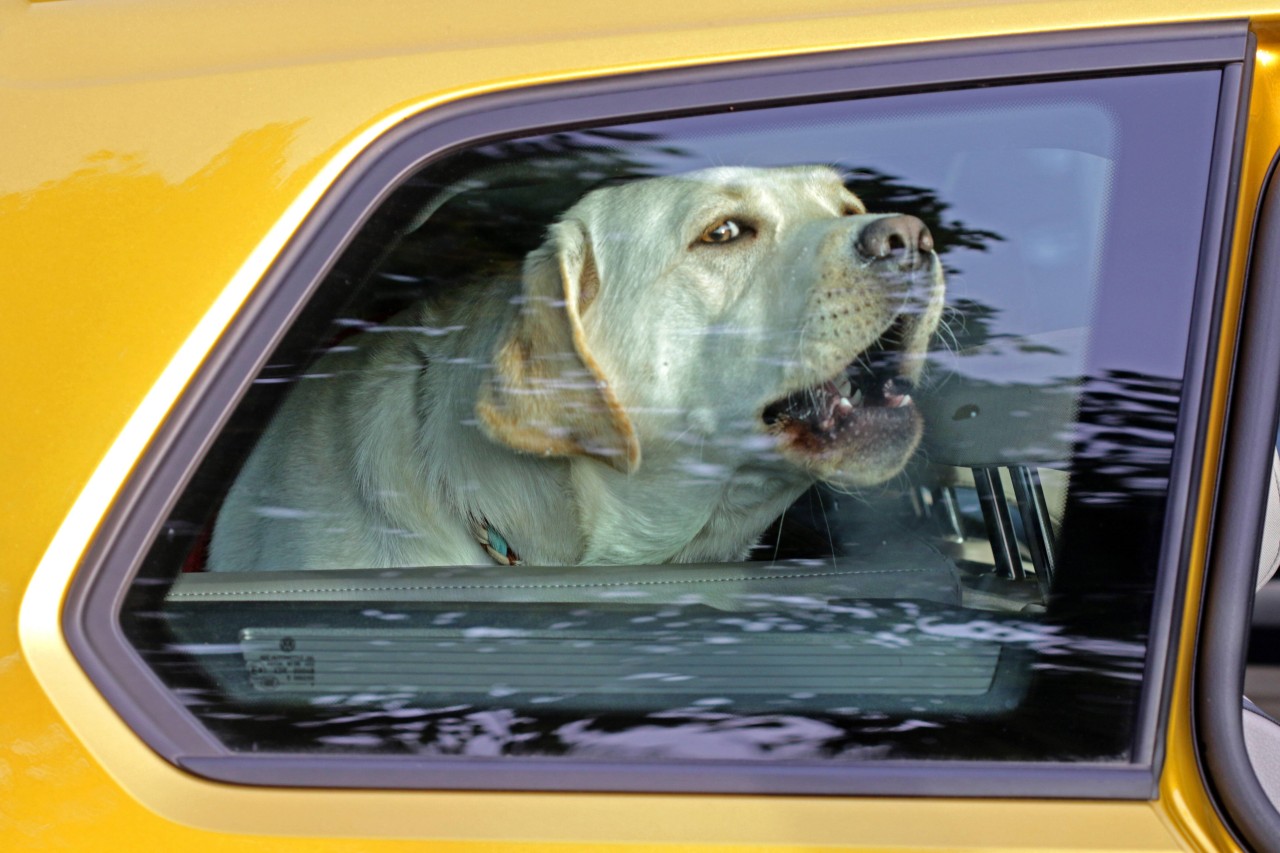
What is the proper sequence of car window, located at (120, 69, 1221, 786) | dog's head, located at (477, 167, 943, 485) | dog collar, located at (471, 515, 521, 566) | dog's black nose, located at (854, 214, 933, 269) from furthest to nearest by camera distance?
dog collar, located at (471, 515, 521, 566)
dog's head, located at (477, 167, 943, 485)
dog's black nose, located at (854, 214, 933, 269)
car window, located at (120, 69, 1221, 786)

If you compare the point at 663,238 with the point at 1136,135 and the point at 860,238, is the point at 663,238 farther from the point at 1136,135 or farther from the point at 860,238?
the point at 1136,135

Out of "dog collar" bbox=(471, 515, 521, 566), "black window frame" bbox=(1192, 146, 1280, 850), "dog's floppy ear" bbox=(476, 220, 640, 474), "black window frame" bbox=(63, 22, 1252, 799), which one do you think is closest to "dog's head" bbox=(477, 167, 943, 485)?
"dog's floppy ear" bbox=(476, 220, 640, 474)

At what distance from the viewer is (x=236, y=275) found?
108 cm

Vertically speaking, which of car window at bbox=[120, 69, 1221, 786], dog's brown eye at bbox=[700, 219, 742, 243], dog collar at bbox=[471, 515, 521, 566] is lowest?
dog collar at bbox=[471, 515, 521, 566]

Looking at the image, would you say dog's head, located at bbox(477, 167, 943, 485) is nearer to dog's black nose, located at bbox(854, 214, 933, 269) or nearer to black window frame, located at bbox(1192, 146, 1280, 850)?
dog's black nose, located at bbox(854, 214, 933, 269)

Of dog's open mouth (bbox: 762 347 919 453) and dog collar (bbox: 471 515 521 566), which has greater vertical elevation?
dog's open mouth (bbox: 762 347 919 453)

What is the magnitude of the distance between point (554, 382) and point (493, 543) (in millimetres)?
270

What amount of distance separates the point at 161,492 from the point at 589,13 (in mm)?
640

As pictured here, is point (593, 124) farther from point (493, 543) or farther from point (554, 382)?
point (493, 543)

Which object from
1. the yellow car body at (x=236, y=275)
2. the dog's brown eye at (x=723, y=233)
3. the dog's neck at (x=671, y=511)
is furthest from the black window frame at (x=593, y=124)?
the dog's brown eye at (x=723, y=233)

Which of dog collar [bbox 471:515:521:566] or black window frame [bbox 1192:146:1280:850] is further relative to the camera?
dog collar [bbox 471:515:521:566]

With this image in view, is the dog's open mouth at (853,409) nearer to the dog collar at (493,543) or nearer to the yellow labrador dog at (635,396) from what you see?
the yellow labrador dog at (635,396)

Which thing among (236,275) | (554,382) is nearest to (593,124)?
(236,275)

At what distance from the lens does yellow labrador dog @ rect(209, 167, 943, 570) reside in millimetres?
1568
